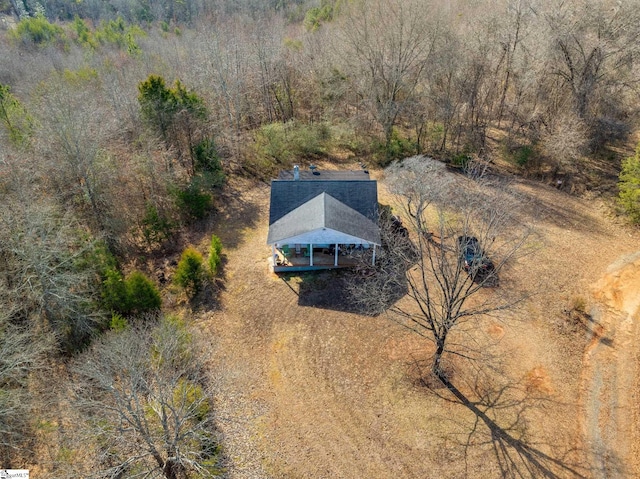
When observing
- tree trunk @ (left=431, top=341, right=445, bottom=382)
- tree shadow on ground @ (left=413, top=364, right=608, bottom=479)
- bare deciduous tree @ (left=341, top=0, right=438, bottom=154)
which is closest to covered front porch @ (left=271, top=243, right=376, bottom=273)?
tree trunk @ (left=431, top=341, right=445, bottom=382)

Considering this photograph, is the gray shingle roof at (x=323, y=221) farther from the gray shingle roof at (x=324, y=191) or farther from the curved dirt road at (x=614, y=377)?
the curved dirt road at (x=614, y=377)

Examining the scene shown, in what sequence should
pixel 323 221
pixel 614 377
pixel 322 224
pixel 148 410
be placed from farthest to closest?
pixel 323 221, pixel 322 224, pixel 614 377, pixel 148 410

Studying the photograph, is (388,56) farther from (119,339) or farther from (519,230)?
(119,339)

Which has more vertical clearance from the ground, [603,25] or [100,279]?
[603,25]

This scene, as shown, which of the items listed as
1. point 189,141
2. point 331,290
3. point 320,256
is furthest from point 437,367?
point 189,141

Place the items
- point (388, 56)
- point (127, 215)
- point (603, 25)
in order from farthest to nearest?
point (388, 56), point (603, 25), point (127, 215)

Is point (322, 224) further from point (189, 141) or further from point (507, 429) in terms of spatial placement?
point (189, 141)

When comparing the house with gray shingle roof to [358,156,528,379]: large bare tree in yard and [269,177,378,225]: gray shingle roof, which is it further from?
[358,156,528,379]: large bare tree in yard

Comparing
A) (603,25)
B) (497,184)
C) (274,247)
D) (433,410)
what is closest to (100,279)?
(274,247)
